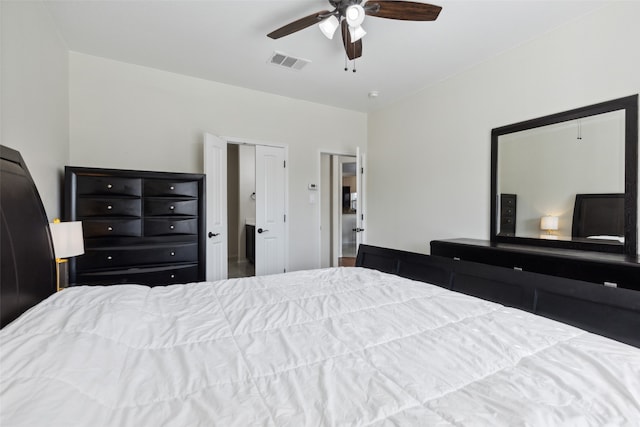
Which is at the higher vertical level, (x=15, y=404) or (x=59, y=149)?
(x=59, y=149)

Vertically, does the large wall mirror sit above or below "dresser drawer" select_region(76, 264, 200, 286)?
above

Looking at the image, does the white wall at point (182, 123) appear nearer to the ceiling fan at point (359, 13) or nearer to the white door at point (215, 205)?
the white door at point (215, 205)

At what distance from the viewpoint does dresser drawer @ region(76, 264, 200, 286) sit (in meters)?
2.46

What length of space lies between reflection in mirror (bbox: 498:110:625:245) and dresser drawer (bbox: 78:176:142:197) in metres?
3.54

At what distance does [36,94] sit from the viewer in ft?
6.49

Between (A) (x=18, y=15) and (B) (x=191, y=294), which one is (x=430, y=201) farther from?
(A) (x=18, y=15)

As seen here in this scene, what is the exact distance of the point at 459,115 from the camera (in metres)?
3.33

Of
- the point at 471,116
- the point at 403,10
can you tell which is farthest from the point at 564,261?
the point at 403,10

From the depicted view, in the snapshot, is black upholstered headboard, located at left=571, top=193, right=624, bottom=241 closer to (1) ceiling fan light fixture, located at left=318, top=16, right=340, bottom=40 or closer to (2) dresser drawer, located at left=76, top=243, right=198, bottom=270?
(1) ceiling fan light fixture, located at left=318, top=16, right=340, bottom=40

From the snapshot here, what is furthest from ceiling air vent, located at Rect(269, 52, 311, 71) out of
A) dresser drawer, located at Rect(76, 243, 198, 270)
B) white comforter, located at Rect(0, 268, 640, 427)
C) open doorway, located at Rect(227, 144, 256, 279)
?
open doorway, located at Rect(227, 144, 256, 279)

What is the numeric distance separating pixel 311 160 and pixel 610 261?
3.35 metres

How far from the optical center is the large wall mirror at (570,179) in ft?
7.07

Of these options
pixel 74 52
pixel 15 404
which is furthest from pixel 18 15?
pixel 15 404

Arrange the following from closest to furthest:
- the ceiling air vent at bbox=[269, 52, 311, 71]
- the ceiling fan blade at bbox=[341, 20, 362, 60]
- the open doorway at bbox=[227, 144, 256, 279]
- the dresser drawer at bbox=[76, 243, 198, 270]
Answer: the ceiling fan blade at bbox=[341, 20, 362, 60], the dresser drawer at bbox=[76, 243, 198, 270], the ceiling air vent at bbox=[269, 52, 311, 71], the open doorway at bbox=[227, 144, 256, 279]
